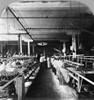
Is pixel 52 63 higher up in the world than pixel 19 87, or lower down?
higher up

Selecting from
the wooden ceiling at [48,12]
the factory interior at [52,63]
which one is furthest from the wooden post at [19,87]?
the wooden ceiling at [48,12]

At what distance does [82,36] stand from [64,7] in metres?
6.78

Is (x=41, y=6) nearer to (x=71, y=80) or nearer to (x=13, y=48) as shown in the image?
(x=71, y=80)

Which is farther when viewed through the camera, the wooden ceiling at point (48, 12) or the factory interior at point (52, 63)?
the wooden ceiling at point (48, 12)

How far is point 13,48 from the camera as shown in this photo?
75.3 ft

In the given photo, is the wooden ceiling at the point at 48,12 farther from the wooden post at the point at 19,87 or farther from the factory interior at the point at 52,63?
the wooden post at the point at 19,87

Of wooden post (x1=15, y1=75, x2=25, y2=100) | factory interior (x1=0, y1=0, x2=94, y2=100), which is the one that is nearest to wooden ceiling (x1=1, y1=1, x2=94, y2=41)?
factory interior (x1=0, y1=0, x2=94, y2=100)

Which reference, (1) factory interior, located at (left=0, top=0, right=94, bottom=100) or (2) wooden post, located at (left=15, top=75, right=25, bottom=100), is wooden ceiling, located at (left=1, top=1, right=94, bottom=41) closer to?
(1) factory interior, located at (left=0, top=0, right=94, bottom=100)

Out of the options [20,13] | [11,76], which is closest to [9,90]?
[11,76]

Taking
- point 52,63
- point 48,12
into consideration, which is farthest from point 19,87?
point 52,63

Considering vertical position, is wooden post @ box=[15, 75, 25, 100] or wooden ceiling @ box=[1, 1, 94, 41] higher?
wooden ceiling @ box=[1, 1, 94, 41]

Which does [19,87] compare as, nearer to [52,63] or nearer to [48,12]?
[48,12]

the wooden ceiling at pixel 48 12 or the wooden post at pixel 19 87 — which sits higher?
the wooden ceiling at pixel 48 12

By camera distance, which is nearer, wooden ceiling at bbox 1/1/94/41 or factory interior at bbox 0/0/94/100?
factory interior at bbox 0/0/94/100
